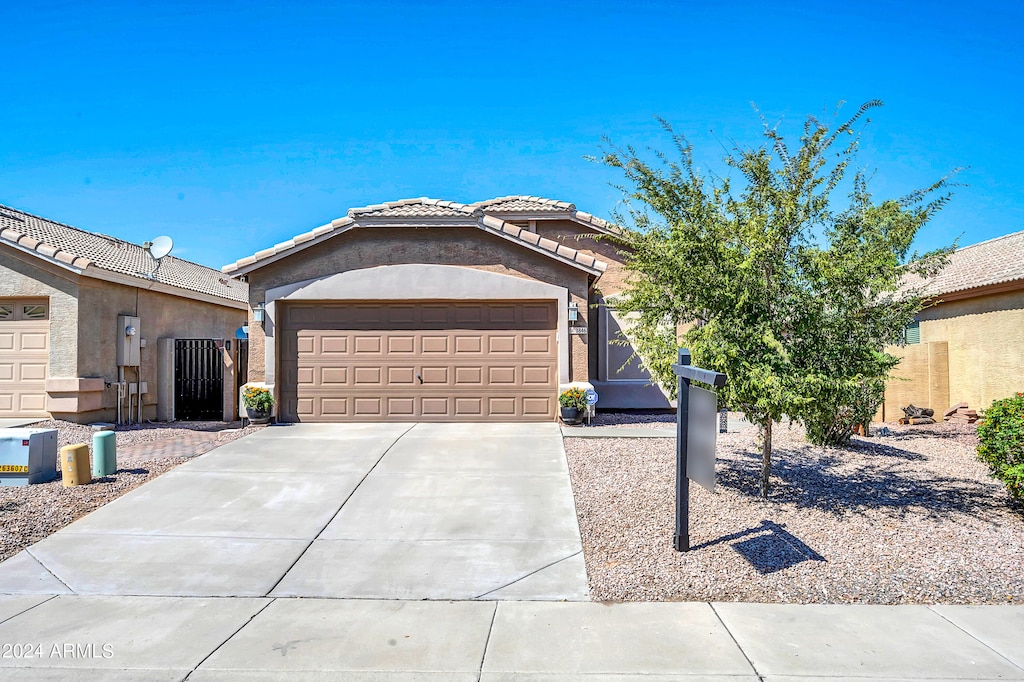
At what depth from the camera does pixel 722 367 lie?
6.78 m

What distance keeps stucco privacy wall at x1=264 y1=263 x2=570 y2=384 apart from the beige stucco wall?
7.50 m

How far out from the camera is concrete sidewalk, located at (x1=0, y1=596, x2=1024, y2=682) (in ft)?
13.3

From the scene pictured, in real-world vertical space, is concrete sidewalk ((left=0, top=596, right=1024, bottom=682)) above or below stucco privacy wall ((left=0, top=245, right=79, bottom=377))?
below

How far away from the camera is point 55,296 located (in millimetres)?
12773

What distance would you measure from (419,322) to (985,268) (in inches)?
Result: 517

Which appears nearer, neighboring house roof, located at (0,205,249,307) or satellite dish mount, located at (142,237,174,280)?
neighboring house roof, located at (0,205,249,307)

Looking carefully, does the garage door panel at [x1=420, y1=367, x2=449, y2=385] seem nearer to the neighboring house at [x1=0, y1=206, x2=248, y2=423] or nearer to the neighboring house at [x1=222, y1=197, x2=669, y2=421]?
the neighboring house at [x1=222, y1=197, x2=669, y2=421]

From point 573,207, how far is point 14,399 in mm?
12716

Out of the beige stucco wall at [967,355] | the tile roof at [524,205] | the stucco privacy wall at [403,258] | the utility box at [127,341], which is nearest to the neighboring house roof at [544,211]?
the tile roof at [524,205]

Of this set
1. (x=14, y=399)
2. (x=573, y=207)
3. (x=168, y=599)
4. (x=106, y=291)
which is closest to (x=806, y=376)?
(x=168, y=599)

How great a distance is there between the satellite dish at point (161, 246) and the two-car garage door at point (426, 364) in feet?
13.8

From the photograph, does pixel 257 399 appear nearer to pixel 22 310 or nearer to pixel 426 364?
pixel 426 364

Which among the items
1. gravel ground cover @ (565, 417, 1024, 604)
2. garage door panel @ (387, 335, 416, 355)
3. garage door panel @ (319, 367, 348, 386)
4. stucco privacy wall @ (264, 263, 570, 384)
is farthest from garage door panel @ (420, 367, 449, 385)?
gravel ground cover @ (565, 417, 1024, 604)

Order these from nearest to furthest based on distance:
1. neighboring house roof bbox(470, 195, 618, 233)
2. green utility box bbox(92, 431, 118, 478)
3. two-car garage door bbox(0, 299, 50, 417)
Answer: green utility box bbox(92, 431, 118, 478) < two-car garage door bbox(0, 299, 50, 417) < neighboring house roof bbox(470, 195, 618, 233)
